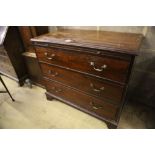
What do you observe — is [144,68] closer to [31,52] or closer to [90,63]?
[90,63]

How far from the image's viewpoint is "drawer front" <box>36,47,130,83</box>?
96 centimetres

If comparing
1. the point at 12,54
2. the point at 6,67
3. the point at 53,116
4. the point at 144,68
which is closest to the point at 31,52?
the point at 12,54

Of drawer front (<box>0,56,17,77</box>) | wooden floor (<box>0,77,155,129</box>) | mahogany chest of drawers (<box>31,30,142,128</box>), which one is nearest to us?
mahogany chest of drawers (<box>31,30,142,128</box>)

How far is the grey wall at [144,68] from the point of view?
1257 millimetres

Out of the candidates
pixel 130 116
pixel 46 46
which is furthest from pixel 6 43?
pixel 130 116

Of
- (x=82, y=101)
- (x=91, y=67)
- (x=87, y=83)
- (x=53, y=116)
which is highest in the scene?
(x=91, y=67)

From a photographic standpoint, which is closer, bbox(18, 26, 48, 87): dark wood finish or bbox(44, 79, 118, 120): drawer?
bbox(44, 79, 118, 120): drawer

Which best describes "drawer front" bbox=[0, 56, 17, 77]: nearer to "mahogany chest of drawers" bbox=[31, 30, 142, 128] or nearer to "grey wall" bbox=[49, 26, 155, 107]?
"mahogany chest of drawers" bbox=[31, 30, 142, 128]

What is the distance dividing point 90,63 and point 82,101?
1.88ft

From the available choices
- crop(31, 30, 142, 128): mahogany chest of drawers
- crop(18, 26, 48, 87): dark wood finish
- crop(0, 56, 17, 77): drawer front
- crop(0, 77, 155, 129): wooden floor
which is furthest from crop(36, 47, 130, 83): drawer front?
crop(0, 56, 17, 77): drawer front

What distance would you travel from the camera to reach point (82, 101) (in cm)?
146
